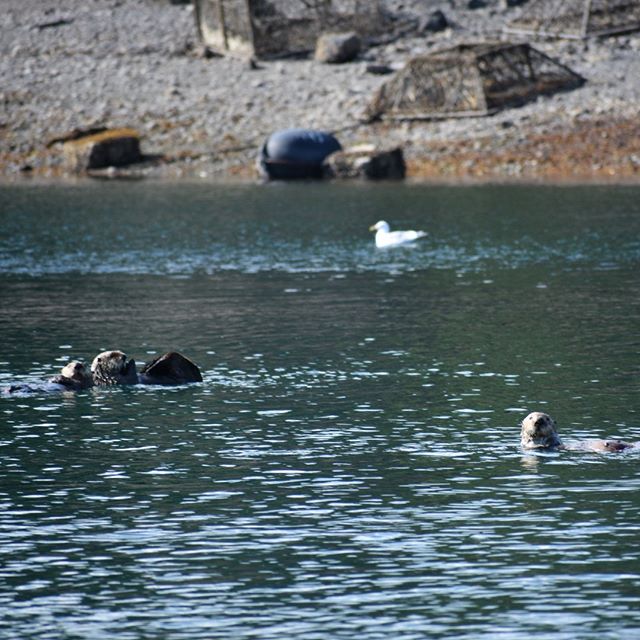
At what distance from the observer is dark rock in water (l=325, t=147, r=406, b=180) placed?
242 ft

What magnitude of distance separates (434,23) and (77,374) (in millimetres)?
63458

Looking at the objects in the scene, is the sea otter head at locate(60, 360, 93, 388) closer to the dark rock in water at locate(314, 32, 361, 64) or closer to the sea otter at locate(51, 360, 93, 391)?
the sea otter at locate(51, 360, 93, 391)

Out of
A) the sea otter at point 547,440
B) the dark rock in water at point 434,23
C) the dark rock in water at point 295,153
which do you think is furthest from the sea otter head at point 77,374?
the dark rock in water at point 434,23

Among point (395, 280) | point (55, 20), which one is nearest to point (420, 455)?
point (395, 280)

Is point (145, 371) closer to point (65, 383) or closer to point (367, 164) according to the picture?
point (65, 383)

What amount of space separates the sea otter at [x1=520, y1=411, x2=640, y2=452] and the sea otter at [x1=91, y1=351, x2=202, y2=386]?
300 inches

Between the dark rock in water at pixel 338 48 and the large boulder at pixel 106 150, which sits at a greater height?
the dark rock in water at pixel 338 48

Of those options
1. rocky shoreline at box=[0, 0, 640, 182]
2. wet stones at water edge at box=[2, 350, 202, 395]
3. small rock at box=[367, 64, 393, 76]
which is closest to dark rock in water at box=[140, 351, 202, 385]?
wet stones at water edge at box=[2, 350, 202, 395]

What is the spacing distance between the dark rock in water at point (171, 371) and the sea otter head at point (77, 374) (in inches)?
38.7

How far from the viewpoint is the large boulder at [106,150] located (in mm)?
80662

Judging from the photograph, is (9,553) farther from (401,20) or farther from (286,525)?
(401,20)

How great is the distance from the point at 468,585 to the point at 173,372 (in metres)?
12.3

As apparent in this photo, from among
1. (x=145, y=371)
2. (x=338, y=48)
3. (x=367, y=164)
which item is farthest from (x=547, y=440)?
(x=338, y=48)

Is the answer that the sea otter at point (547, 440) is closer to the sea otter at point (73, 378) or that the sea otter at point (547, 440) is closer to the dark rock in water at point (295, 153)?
the sea otter at point (73, 378)
